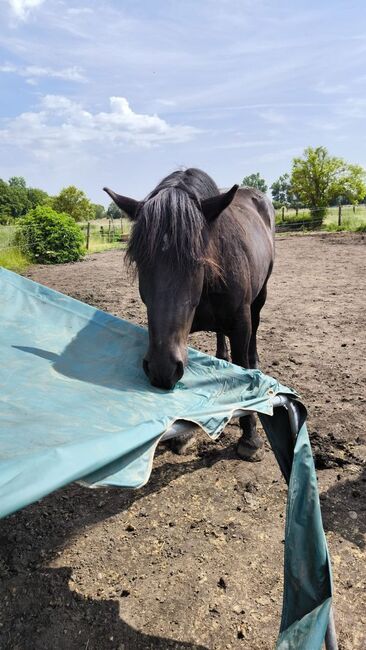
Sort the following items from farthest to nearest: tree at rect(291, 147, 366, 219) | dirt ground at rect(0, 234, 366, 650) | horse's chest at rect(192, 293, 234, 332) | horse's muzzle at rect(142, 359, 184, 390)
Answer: tree at rect(291, 147, 366, 219) < horse's chest at rect(192, 293, 234, 332) < dirt ground at rect(0, 234, 366, 650) < horse's muzzle at rect(142, 359, 184, 390)

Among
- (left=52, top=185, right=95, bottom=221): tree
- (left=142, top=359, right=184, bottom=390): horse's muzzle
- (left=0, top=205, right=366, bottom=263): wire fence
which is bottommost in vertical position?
(left=142, top=359, right=184, bottom=390): horse's muzzle

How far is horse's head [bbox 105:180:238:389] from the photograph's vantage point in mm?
2234

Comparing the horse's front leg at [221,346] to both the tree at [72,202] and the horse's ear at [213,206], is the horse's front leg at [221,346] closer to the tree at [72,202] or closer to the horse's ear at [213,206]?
the horse's ear at [213,206]

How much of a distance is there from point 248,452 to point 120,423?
7.19 feet

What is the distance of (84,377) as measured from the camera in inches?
80.4

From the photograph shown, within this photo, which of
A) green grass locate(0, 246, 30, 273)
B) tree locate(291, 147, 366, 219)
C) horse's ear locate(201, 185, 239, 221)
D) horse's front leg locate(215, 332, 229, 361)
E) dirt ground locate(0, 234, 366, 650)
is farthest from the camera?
tree locate(291, 147, 366, 219)

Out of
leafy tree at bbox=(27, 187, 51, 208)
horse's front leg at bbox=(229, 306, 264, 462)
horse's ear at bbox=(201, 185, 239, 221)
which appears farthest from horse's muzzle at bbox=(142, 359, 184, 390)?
leafy tree at bbox=(27, 187, 51, 208)

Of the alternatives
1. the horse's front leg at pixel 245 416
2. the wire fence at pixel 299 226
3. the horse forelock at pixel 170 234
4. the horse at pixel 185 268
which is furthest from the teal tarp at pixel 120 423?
the wire fence at pixel 299 226

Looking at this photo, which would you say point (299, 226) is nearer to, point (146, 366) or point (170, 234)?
point (170, 234)

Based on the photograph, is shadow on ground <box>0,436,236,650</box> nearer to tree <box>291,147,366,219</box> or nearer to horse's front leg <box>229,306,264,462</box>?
horse's front leg <box>229,306,264,462</box>

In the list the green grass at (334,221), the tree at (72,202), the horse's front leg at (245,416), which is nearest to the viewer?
the horse's front leg at (245,416)

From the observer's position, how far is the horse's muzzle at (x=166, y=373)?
2004mm

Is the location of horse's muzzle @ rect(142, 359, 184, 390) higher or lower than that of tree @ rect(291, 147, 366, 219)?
lower

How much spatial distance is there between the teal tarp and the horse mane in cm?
52
